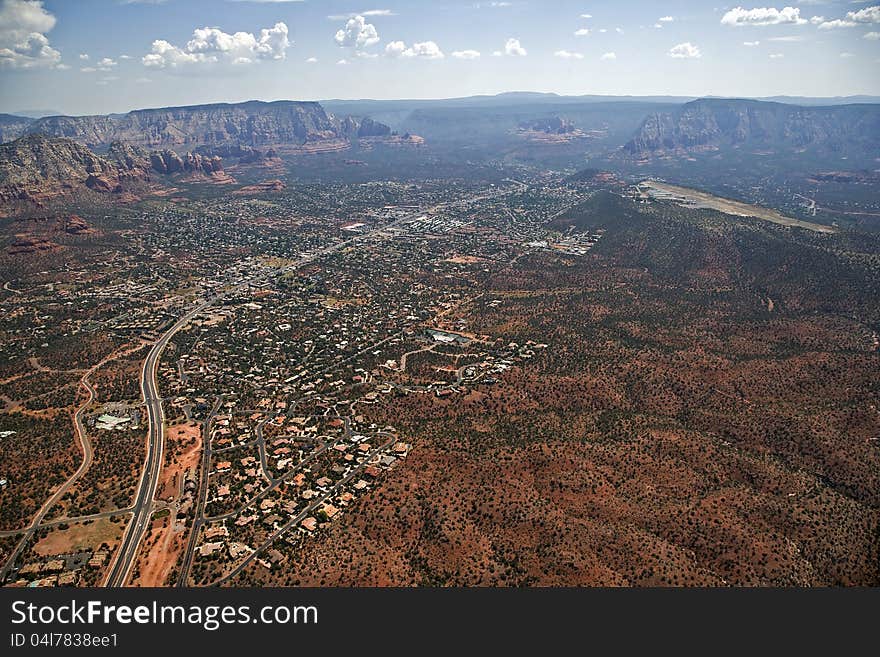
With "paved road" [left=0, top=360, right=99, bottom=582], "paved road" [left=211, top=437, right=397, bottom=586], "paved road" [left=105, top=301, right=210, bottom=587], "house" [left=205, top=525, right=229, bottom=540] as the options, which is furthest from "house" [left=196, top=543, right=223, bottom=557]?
"paved road" [left=0, top=360, right=99, bottom=582]

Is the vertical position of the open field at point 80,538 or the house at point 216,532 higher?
the open field at point 80,538

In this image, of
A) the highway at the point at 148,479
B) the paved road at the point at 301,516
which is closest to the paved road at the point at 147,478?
the highway at the point at 148,479

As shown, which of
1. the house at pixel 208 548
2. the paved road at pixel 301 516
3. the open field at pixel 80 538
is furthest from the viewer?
the open field at pixel 80 538

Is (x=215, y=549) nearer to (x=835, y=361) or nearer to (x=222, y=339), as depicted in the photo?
(x=222, y=339)

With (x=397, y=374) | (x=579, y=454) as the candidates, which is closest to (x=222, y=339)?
(x=397, y=374)

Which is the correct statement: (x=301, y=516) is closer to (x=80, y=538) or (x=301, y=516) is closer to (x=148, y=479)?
(x=148, y=479)

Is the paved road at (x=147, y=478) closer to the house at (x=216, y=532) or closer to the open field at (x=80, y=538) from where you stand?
the open field at (x=80, y=538)

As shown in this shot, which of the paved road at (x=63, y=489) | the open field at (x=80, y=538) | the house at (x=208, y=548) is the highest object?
the paved road at (x=63, y=489)

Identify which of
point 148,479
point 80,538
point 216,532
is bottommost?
point 216,532

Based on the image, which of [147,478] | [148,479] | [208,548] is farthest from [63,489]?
[208,548]
